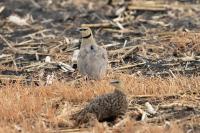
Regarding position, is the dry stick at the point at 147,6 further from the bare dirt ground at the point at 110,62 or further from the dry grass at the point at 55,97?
the dry grass at the point at 55,97

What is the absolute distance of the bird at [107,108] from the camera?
1003cm

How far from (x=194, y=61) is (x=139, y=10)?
5638 mm

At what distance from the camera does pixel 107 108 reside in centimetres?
1008

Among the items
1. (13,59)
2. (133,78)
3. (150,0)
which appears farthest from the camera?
(150,0)

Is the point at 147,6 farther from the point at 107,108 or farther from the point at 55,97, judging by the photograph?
the point at 107,108

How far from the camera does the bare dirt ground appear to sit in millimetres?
10250

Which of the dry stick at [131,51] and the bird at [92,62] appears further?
the dry stick at [131,51]

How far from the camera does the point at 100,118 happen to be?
10.1 metres

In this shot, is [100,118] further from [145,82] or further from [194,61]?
[194,61]

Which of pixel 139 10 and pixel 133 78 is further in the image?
pixel 139 10

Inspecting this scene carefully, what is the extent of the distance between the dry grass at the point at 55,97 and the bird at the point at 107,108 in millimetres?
256

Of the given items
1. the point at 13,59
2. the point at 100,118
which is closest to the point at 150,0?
the point at 13,59

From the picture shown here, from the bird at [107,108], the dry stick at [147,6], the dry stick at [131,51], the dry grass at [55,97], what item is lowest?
the dry stick at [131,51]

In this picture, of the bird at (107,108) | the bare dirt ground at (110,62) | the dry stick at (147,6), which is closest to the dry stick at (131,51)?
the bare dirt ground at (110,62)
